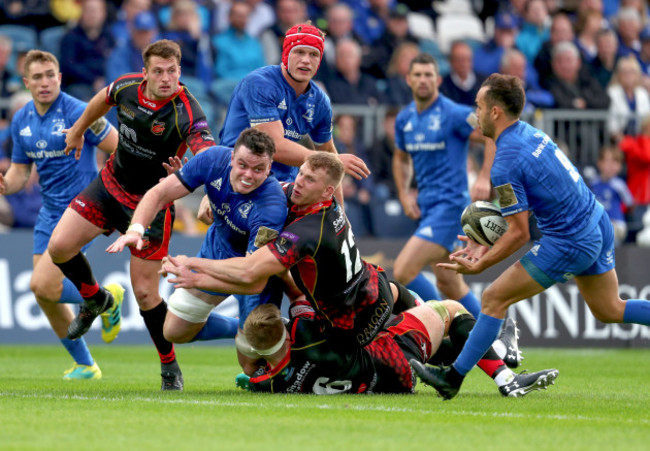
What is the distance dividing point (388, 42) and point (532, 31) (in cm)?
340

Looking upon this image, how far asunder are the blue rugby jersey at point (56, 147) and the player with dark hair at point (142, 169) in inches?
41.1

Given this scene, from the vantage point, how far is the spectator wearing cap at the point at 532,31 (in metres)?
21.1

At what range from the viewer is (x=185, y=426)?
6.29 metres

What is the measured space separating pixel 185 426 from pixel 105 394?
224 centimetres

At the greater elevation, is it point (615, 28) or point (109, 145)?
point (615, 28)

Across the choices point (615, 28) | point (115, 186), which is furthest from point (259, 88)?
point (615, 28)

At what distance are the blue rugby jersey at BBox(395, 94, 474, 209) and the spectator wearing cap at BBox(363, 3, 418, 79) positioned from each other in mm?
7023

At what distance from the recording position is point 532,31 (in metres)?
21.2

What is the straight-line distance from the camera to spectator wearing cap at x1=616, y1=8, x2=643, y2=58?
21984mm

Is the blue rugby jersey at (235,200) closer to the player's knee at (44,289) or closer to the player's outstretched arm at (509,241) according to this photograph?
the player's outstretched arm at (509,241)

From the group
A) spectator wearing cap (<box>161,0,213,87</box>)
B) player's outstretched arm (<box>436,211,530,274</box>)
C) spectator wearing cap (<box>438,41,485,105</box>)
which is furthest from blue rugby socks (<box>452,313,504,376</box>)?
spectator wearing cap (<box>438,41,485,105</box>)

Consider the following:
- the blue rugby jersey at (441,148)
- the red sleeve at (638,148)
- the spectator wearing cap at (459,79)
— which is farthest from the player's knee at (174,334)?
the red sleeve at (638,148)

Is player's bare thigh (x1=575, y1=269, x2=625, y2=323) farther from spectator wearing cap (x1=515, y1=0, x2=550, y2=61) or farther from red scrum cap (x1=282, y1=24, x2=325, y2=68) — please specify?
spectator wearing cap (x1=515, y1=0, x2=550, y2=61)

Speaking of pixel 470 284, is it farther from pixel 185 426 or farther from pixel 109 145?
pixel 185 426
